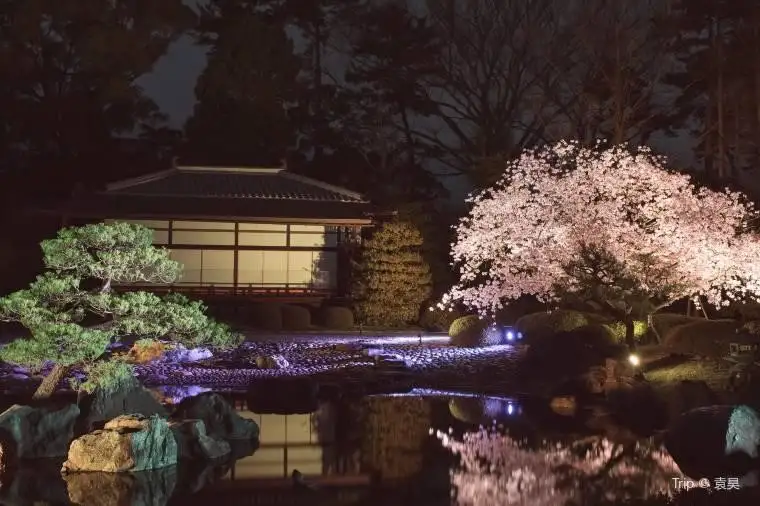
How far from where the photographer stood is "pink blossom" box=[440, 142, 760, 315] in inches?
667

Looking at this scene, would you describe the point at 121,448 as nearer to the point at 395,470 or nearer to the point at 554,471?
the point at 395,470

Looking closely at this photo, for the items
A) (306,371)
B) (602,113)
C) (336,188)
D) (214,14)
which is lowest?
(306,371)

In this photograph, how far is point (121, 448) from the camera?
31.2 feet

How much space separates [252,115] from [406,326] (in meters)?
11.0

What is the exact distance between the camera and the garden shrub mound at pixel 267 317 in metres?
24.1

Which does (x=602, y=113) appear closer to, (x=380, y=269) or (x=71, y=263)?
(x=380, y=269)

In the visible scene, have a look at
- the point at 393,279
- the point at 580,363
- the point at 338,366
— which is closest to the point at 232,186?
the point at 393,279

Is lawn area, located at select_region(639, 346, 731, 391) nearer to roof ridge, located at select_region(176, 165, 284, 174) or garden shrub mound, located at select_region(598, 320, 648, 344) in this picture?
garden shrub mound, located at select_region(598, 320, 648, 344)

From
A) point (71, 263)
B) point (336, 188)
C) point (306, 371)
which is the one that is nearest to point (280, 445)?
point (71, 263)

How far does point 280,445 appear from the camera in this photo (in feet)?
36.3

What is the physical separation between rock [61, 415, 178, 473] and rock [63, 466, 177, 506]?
10 centimetres

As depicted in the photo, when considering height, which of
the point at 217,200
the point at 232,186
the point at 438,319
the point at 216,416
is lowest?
the point at 216,416

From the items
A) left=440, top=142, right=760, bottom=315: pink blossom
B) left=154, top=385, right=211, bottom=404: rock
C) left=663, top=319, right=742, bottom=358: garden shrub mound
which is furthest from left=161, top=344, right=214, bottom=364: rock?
left=663, top=319, right=742, bottom=358: garden shrub mound

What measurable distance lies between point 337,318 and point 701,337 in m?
10.3
